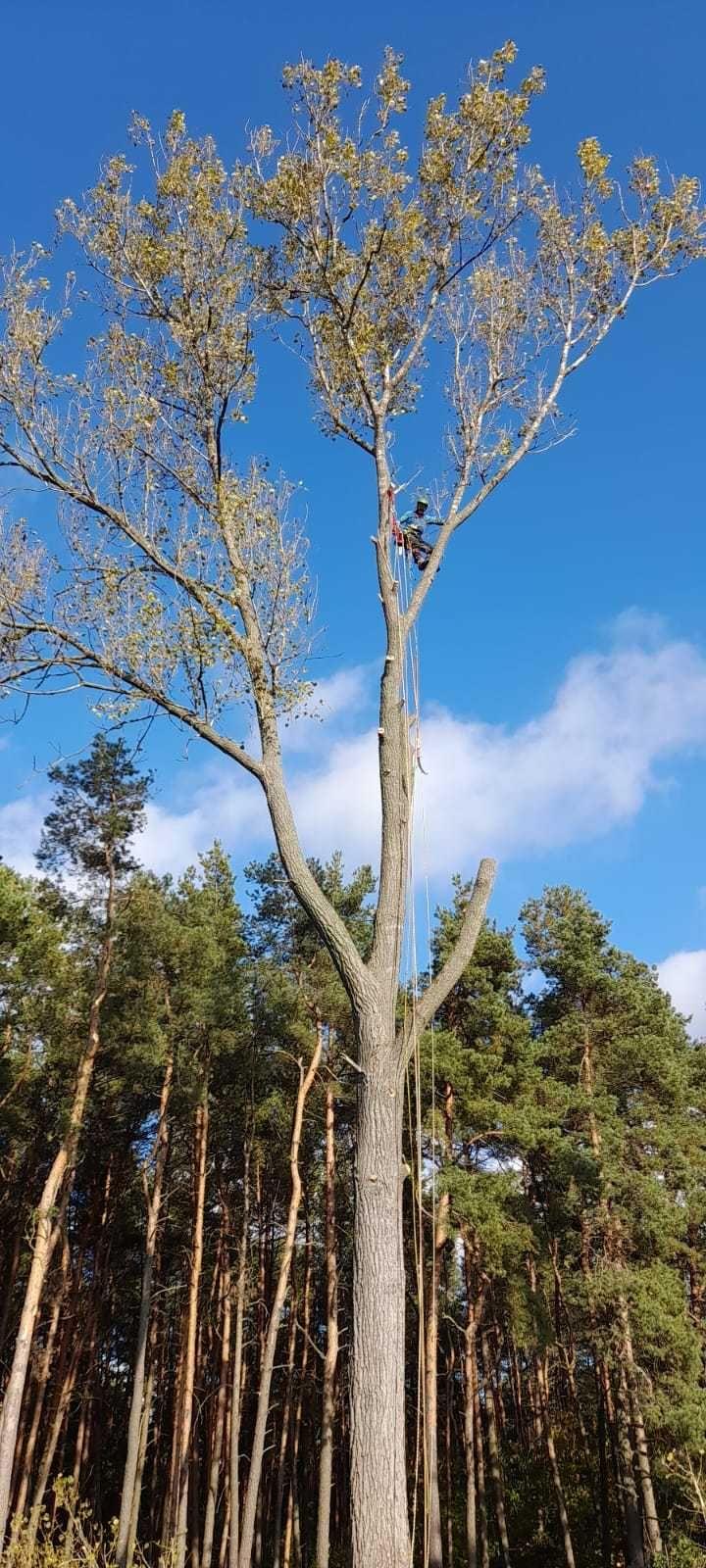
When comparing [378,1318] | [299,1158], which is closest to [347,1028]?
[299,1158]

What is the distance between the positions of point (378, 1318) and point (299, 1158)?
1321 cm

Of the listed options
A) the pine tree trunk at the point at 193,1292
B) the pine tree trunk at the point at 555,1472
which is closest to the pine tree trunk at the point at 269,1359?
the pine tree trunk at the point at 193,1292

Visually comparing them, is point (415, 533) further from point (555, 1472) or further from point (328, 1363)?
point (555, 1472)

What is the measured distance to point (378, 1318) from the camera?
443 cm

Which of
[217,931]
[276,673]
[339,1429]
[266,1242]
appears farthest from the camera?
[339,1429]

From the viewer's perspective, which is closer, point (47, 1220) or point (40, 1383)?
point (47, 1220)

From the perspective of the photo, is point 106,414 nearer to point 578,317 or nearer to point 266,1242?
point 578,317

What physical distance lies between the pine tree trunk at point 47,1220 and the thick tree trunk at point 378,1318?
8.46 m

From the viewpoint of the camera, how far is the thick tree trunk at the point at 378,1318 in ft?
13.1

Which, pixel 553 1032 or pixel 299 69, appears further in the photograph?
pixel 553 1032

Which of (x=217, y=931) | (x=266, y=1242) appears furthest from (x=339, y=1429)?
(x=217, y=931)

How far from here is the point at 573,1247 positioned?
51.8 feet

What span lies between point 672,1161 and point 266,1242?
347 inches

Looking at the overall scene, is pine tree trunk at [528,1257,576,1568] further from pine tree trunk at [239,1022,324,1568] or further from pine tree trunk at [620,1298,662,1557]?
pine tree trunk at [239,1022,324,1568]
